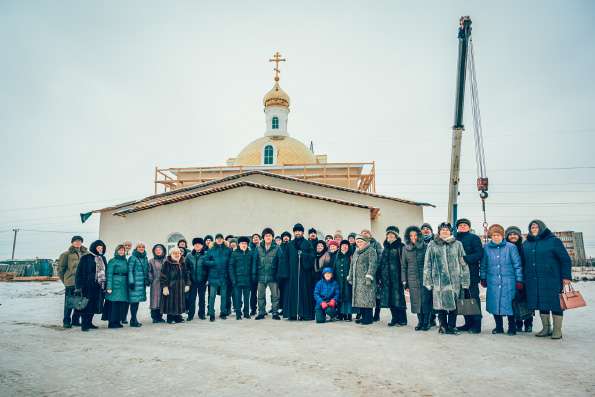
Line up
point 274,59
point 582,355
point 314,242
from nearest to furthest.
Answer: point 582,355
point 314,242
point 274,59

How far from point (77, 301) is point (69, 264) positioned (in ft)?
2.71

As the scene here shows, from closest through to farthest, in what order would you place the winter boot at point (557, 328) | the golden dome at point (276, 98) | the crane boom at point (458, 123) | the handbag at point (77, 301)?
1. the winter boot at point (557, 328)
2. the handbag at point (77, 301)
3. the crane boom at point (458, 123)
4. the golden dome at point (276, 98)

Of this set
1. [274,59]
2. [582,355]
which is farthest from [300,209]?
[274,59]

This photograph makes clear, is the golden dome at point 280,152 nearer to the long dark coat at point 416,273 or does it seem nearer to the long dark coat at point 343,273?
the long dark coat at point 343,273

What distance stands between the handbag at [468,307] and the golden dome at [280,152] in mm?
23348

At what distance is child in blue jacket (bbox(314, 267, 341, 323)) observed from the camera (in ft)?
27.6

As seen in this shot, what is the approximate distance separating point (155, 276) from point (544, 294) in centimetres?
733

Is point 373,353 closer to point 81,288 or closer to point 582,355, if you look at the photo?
point 582,355

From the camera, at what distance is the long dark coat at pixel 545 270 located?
6516mm

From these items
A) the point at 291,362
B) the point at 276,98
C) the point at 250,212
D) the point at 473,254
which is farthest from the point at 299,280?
the point at 276,98

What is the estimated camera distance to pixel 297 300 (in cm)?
881

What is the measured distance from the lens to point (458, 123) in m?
16.7

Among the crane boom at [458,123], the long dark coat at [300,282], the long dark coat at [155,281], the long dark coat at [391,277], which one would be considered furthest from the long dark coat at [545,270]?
the crane boom at [458,123]

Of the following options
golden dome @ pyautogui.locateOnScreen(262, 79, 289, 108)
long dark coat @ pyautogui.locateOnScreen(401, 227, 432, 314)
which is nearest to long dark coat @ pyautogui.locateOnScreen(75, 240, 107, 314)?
long dark coat @ pyautogui.locateOnScreen(401, 227, 432, 314)
